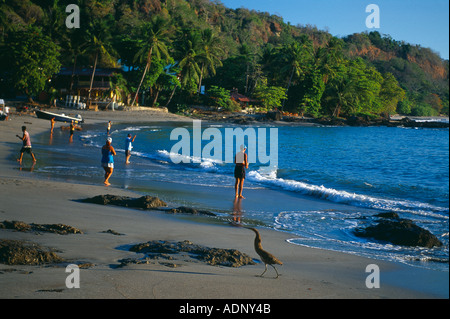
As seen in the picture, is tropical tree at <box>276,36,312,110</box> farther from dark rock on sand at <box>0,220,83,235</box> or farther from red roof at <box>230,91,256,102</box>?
dark rock on sand at <box>0,220,83,235</box>

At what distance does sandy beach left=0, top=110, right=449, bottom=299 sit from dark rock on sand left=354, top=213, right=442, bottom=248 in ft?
5.57

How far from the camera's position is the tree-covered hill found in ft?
145

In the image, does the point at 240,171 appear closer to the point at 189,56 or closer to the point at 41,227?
the point at 41,227

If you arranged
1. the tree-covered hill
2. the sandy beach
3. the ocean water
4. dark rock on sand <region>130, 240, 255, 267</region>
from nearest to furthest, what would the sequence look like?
the sandy beach
dark rock on sand <region>130, 240, 255, 267</region>
the ocean water
the tree-covered hill

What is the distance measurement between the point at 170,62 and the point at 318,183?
43.4 m

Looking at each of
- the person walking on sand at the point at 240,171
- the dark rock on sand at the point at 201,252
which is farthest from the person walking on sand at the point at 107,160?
the dark rock on sand at the point at 201,252

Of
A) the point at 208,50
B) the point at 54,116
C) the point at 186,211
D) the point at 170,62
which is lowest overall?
the point at 186,211

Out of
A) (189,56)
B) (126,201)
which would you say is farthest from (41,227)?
(189,56)

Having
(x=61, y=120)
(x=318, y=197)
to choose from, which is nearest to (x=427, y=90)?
(x=61, y=120)

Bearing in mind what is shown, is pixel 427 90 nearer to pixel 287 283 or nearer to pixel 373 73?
pixel 373 73

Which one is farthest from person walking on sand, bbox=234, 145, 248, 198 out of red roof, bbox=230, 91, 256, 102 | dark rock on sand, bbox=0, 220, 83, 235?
red roof, bbox=230, 91, 256, 102

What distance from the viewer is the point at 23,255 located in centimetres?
515

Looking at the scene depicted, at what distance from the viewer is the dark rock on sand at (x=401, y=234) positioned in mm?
8180

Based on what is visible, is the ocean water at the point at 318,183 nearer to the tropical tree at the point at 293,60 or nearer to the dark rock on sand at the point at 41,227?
the dark rock on sand at the point at 41,227
